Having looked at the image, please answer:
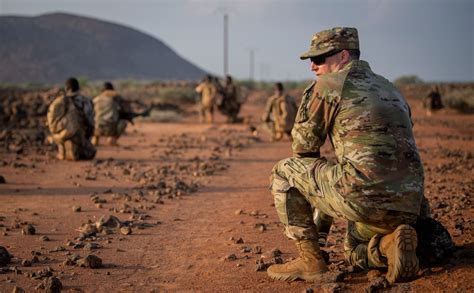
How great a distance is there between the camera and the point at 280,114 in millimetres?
16578

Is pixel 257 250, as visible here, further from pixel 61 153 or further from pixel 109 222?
pixel 61 153

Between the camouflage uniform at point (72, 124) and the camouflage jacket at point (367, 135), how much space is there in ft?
28.9

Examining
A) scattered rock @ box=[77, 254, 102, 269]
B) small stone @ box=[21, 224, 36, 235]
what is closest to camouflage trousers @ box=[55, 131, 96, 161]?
small stone @ box=[21, 224, 36, 235]

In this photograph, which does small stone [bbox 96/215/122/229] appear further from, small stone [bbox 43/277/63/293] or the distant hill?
the distant hill

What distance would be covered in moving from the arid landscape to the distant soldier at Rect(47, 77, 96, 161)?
395mm

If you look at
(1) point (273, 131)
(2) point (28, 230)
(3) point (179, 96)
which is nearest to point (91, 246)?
(2) point (28, 230)

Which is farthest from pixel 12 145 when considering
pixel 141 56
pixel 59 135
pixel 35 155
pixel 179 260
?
pixel 141 56

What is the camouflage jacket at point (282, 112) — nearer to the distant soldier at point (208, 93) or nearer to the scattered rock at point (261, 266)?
the distant soldier at point (208, 93)

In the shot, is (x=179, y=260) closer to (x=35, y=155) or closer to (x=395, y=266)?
(x=395, y=266)

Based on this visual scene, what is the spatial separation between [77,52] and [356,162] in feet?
377

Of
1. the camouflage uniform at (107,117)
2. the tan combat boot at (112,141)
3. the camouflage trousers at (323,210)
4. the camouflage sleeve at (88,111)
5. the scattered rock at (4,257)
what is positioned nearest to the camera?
the camouflage trousers at (323,210)

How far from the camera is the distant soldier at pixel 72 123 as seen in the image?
12086 mm

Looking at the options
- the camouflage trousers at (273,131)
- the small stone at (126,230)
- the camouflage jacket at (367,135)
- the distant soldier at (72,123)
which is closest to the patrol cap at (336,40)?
the camouflage jacket at (367,135)

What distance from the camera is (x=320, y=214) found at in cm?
472
